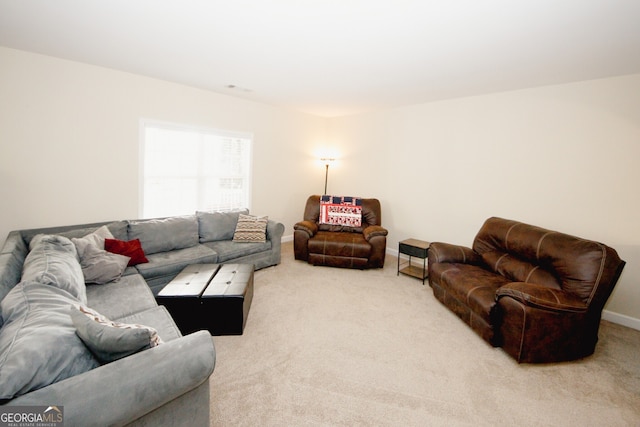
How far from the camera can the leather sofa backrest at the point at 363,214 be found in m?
4.69

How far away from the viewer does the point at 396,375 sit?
6.81ft

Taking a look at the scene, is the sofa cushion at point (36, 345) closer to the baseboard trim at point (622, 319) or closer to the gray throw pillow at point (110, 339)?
the gray throw pillow at point (110, 339)

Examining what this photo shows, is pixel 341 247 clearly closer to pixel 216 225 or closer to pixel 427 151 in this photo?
pixel 216 225

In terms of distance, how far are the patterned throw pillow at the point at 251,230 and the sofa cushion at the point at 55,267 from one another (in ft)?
6.16

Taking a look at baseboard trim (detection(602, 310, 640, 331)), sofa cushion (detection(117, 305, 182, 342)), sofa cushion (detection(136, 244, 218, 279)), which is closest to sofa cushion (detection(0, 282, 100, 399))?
sofa cushion (detection(117, 305, 182, 342))

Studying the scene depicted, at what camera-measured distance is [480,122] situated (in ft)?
12.5

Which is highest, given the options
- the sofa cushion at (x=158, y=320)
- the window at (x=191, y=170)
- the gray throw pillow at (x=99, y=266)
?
the window at (x=191, y=170)

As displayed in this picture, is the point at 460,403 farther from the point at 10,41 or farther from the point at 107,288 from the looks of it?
the point at 10,41

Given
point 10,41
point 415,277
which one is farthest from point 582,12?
point 10,41

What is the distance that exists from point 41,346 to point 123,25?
2.35 m

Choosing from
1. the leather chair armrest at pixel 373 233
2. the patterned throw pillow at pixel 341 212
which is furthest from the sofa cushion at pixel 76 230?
the leather chair armrest at pixel 373 233

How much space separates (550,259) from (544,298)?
0.61 meters

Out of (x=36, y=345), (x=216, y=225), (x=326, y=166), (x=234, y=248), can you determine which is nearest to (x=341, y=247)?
(x=234, y=248)

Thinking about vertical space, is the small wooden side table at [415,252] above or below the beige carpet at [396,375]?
above
